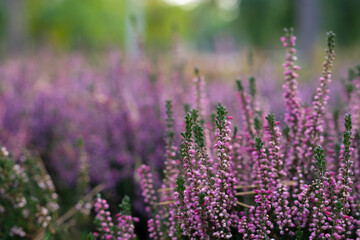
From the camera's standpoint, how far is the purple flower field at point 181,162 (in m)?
1.45

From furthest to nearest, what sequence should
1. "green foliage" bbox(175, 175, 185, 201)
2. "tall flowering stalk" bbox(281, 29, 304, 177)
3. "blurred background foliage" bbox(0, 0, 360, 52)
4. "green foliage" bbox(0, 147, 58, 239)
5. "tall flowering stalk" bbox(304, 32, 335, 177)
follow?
1. "blurred background foliage" bbox(0, 0, 360, 52)
2. "green foliage" bbox(0, 147, 58, 239)
3. "tall flowering stalk" bbox(281, 29, 304, 177)
4. "tall flowering stalk" bbox(304, 32, 335, 177)
5. "green foliage" bbox(175, 175, 185, 201)

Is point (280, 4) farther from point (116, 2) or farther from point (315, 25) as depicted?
point (116, 2)

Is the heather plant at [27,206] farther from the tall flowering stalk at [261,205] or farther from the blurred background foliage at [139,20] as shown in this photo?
the blurred background foliage at [139,20]

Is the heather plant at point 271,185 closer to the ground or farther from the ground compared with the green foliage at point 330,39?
closer to the ground

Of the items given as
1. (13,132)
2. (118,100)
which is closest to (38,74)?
(13,132)

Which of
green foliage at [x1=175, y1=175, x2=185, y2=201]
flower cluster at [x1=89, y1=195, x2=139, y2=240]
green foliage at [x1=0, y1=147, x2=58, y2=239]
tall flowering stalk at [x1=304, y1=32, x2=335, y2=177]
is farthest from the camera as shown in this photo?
green foliage at [x1=0, y1=147, x2=58, y2=239]

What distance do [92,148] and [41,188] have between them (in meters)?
0.69

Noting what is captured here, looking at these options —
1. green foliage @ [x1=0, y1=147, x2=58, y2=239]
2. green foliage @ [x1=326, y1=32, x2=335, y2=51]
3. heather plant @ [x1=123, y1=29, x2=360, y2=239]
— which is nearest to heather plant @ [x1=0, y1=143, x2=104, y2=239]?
green foliage @ [x1=0, y1=147, x2=58, y2=239]

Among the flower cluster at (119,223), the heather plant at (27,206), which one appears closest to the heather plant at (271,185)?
the flower cluster at (119,223)

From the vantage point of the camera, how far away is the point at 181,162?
1.60 m

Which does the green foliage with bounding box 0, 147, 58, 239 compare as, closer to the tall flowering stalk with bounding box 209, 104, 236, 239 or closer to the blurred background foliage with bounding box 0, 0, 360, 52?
the tall flowering stalk with bounding box 209, 104, 236, 239

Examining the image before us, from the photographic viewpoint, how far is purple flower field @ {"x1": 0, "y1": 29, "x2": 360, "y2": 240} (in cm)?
145

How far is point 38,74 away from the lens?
5.93m

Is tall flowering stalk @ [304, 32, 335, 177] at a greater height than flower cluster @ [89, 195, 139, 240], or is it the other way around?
tall flowering stalk @ [304, 32, 335, 177]
